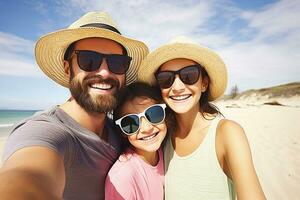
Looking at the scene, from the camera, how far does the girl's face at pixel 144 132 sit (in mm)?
2535

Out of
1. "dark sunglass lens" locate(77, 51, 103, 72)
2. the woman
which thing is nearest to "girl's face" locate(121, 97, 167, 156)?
the woman

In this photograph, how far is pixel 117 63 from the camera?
9.09 ft

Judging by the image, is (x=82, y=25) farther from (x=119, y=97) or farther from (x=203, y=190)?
(x=203, y=190)

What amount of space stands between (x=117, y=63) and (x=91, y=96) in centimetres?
46

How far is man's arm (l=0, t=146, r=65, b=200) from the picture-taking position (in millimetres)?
1128

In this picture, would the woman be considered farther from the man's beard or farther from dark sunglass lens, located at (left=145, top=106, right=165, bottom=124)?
the man's beard

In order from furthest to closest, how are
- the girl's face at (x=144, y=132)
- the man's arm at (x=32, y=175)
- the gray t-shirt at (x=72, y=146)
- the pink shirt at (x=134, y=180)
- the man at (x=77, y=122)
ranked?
the girl's face at (x=144, y=132), the pink shirt at (x=134, y=180), the gray t-shirt at (x=72, y=146), the man at (x=77, y=122), the man's arm at (x=32, y=175)

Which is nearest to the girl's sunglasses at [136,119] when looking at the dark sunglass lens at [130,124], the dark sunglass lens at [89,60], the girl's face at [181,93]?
the dark sunglass lens at [130,124]

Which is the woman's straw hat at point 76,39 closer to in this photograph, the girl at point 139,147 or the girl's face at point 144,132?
the girl at point 139,147

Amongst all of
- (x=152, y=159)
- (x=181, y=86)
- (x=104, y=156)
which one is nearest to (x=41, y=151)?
(x=104, y=156)

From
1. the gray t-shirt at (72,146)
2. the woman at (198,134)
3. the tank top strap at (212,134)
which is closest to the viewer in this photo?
the gray t-shirt at (72,146)

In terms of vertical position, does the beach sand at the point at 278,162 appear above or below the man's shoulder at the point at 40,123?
below

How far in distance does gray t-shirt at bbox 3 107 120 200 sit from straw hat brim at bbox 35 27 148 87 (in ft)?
2.75

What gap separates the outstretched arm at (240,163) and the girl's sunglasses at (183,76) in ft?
2.43
